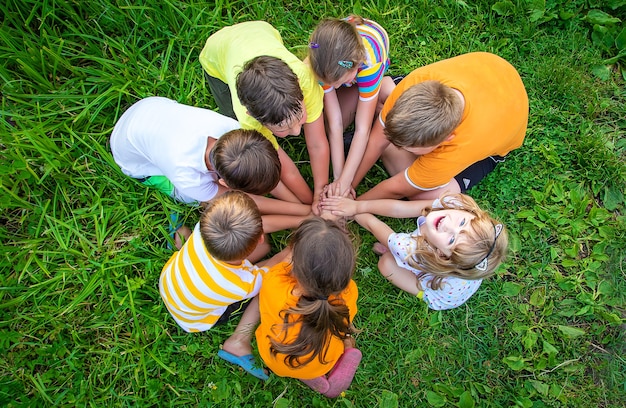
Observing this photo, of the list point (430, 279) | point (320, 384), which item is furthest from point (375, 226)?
point (320, 384)

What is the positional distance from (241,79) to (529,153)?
207 centimetres

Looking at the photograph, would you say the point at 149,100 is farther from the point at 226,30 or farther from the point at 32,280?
the point at 32,280

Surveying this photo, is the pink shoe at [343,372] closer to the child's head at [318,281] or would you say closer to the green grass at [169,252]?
the green grass at [169,252]

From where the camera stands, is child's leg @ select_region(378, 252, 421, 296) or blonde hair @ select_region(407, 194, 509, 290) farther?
child's leg @ select_region(378, 252, 421, 296)

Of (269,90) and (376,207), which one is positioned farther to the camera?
(376,207)

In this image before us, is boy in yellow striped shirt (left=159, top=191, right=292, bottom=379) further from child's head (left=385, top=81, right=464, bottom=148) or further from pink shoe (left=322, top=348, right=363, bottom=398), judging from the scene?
child's head (left=385, top=81, right=464, bottom=148)

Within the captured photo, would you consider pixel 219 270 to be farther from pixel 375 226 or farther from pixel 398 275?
pixel 398 275

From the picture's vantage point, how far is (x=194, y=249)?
221 centimetres

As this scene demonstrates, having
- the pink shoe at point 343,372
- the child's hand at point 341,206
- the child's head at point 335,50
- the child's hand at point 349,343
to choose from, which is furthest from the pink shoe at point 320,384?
the child's head at point 335,50

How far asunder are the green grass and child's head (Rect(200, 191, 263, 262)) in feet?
2.52

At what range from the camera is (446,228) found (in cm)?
219

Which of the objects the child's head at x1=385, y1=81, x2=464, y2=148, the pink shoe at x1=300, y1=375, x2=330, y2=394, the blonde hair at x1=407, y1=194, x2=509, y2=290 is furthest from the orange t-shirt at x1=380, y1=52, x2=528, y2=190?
the pink shoe at x1=300, y1=375, x2=330, y2=394

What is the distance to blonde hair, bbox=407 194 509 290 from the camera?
211 centimetres

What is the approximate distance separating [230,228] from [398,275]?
122cm
